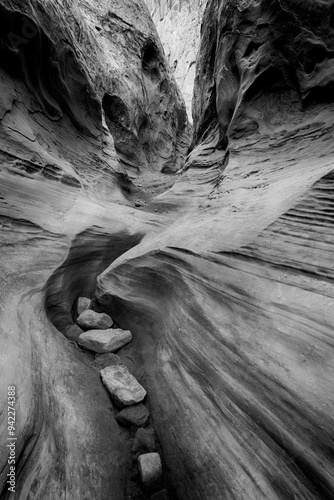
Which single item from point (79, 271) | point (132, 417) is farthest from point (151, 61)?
point (132, 417)

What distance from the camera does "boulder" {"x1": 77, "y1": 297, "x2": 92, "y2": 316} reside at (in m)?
4.20

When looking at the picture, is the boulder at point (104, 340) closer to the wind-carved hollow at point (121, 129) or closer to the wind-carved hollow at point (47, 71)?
the wind-carved hollow at point (47, 71)

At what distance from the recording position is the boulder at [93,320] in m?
3.89

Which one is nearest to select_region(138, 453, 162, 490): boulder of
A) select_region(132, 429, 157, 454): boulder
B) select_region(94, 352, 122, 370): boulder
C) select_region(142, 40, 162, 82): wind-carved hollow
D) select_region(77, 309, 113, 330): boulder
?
select_region(132, 429, 157, 454): boulder

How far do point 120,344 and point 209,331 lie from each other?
4.98 feet

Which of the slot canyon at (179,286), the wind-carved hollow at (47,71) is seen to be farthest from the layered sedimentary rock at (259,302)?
the wind-carved hollow at (47,71)

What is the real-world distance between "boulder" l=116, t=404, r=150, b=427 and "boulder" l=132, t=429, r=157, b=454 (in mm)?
86

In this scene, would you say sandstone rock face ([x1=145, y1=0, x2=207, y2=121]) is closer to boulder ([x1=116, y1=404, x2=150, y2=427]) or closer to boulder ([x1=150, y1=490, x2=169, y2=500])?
boulder ([x1=116, y1=404, x2=150, y2=427])

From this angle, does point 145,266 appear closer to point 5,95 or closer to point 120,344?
point 120,344

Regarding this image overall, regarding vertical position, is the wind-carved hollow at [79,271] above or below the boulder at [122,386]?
above

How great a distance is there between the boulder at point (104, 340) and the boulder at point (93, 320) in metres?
0.19

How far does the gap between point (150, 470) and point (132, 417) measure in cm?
52

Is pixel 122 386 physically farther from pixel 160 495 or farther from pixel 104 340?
pixel 160 495

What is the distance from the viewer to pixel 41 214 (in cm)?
440
